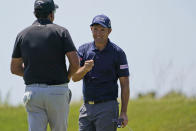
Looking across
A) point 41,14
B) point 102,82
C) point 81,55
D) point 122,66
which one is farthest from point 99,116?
point 41,14

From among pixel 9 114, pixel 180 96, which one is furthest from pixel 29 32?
pixel 180 96

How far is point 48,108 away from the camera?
22.0ft

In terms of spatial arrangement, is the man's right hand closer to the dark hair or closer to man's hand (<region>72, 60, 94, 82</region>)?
man's hand (<region>72, 60, 94, 82</region>)

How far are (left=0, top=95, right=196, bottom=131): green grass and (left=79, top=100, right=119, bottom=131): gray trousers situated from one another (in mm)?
5094

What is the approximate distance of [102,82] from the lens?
749 centimetres

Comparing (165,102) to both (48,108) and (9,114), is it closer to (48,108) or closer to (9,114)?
(9,114)

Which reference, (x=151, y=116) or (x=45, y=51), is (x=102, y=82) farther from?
(x=151, y=116)

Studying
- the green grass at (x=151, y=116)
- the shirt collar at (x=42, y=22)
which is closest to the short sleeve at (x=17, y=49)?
the shirt collar at (x=42, y=22)

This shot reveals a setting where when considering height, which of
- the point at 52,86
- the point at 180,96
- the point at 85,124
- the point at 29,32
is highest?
the point at 29,32

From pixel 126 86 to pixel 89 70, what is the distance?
26.2 inches

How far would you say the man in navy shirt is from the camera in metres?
7.46

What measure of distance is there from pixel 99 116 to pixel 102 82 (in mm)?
435

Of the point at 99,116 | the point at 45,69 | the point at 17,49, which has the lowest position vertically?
the point at 99,116

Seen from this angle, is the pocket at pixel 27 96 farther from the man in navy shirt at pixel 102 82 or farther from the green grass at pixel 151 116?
the green grass at pixel 151 116
